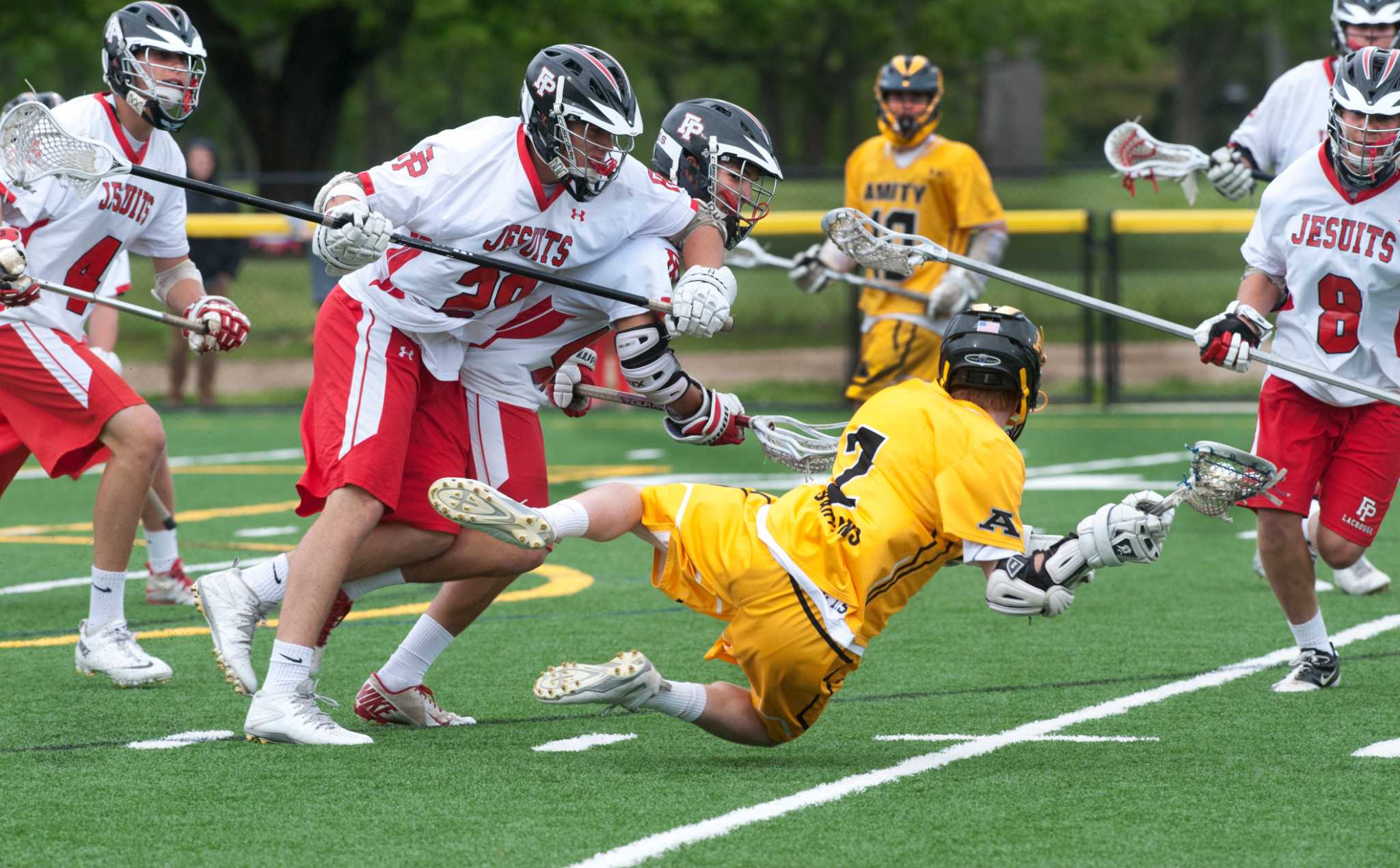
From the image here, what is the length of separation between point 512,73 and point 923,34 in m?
12.2

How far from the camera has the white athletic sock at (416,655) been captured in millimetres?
5160

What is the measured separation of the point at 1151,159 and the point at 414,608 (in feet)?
10.8

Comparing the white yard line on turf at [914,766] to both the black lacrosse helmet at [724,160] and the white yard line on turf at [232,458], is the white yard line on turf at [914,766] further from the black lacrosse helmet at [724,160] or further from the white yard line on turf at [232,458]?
the white yard line on turf at [232,458]

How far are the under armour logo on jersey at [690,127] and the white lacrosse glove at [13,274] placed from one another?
183 cm

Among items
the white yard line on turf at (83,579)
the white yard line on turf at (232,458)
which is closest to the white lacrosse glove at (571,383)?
the white yard line on turf at (83,579)

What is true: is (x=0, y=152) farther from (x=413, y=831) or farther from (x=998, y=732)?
(x=998, y=732)

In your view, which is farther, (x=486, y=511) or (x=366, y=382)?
(x=366, y=382)

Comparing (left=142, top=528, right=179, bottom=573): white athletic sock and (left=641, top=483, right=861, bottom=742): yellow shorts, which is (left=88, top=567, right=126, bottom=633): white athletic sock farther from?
(left=641, top=483, right=861, bottom=742): yellow shorts

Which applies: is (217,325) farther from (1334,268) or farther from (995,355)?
(1334,268)

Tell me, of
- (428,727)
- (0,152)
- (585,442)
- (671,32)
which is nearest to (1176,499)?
(428,727)

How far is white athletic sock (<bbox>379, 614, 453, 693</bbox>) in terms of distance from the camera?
516 centimetres

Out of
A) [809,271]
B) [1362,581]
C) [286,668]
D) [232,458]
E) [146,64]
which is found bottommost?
[232,458]

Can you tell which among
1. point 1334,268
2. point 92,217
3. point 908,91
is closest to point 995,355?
point 1334,268

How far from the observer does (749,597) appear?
449 cm
